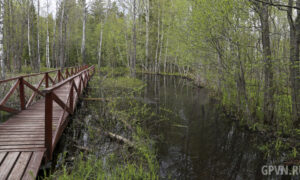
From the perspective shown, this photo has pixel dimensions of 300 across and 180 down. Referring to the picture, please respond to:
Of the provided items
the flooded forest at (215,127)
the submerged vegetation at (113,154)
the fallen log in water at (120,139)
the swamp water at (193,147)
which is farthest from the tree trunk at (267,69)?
the fallen log in water at (120,139)

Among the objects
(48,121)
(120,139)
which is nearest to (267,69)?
(120,139)

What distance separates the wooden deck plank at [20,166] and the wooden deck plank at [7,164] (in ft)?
0.19

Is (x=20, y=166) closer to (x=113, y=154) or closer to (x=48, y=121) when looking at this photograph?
(x=48, y=121)

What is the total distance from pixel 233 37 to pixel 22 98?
625 cm

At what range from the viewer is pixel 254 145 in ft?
16.3

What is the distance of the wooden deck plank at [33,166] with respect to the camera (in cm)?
244

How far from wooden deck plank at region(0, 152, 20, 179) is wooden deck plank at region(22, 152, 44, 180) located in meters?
0.22

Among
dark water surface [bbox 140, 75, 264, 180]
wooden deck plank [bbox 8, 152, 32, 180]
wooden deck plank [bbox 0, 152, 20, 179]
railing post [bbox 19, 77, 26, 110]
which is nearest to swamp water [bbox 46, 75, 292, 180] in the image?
dark water surface [bbox 140, 75, 264, 180]

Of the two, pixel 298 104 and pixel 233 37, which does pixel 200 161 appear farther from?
pixel 233 37

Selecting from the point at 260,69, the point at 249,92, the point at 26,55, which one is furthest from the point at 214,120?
the point at 26,55

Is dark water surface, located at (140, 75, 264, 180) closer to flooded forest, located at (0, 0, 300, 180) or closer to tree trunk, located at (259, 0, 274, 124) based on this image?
flooded forest, located at (0, 0, 300, 180)

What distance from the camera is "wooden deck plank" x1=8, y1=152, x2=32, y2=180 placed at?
7.93 feet

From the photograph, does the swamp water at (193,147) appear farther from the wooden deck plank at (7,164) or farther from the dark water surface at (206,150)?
the wooden deck plank at (7,164)

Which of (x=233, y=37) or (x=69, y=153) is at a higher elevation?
(x=233, y=37)
